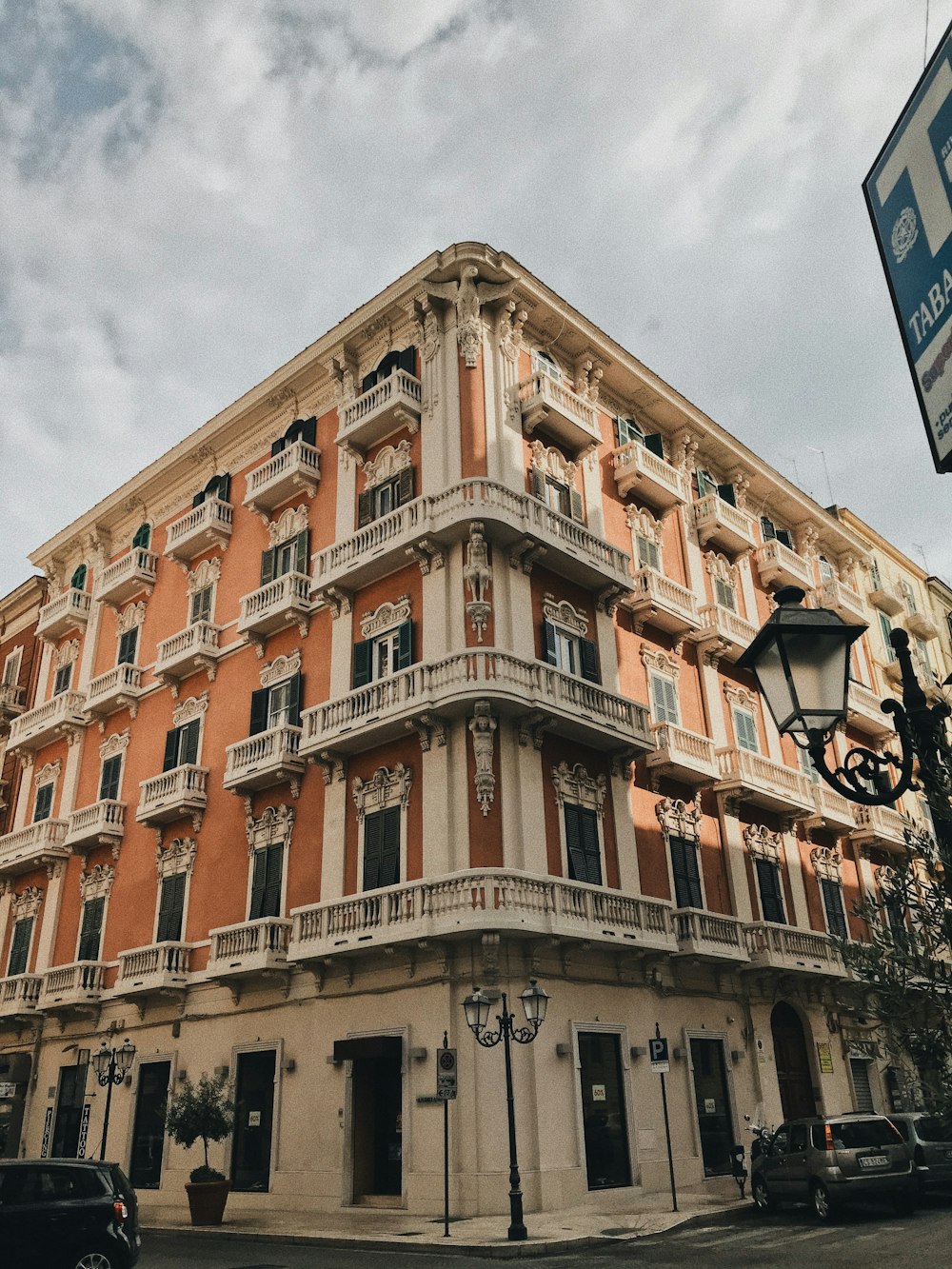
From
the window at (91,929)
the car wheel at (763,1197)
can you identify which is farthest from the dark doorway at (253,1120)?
the car wheel at (763,1197)

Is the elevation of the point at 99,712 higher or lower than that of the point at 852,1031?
higher

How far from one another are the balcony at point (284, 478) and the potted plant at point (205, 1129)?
14.6m

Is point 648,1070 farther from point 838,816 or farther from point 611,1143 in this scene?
point 838,816

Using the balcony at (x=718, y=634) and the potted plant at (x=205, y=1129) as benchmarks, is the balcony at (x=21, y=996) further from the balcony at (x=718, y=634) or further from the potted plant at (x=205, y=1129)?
the balcony at (x=718, y=634)

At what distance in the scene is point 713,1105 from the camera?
23375mm

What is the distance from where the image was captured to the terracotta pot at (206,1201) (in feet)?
64.7

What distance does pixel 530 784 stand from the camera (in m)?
21.5

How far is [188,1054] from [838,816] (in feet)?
60.8

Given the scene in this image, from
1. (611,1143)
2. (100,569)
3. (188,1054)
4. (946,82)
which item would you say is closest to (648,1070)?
(611,1143)

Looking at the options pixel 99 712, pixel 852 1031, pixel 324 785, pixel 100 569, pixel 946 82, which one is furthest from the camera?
pixel 100 569

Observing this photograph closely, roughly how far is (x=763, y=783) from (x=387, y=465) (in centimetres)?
1251

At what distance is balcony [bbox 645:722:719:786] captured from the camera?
24.5m

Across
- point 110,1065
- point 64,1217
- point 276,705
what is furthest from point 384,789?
point 64,1217

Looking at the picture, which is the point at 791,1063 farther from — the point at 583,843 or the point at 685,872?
the point at 583,843
